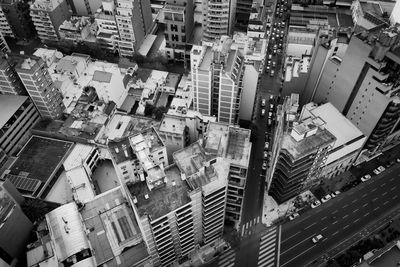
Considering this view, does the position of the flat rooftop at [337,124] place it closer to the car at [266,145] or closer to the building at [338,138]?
the building at [338,138]

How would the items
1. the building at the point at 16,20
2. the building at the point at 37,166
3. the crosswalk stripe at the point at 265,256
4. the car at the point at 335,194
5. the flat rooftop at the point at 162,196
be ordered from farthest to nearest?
the building at the point at 16,20 → the car at the point at 335,194 → the building at the point at 37,166 → the crosswalk stripe at the point at 265,256 → the flat rooftop at the point at 162,196

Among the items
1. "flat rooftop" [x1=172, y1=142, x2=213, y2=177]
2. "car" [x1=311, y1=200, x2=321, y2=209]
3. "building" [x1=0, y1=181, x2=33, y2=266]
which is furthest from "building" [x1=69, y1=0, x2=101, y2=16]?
"car" [x1=311, y1=200, x2=321, y2=209]

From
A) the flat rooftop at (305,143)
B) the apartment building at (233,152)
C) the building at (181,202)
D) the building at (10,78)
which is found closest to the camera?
the building at (181,202)

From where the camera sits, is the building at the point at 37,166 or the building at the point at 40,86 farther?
the building at the point at 40,86

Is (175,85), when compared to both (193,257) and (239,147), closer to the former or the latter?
(239,147)

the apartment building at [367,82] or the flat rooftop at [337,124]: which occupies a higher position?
the apartment building at [367,82]

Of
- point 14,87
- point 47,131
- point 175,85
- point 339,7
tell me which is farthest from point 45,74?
point 339,7

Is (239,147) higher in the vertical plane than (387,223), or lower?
higher

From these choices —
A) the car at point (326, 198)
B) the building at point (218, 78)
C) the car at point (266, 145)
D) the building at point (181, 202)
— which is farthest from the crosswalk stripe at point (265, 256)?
the building at point (218, 78)
